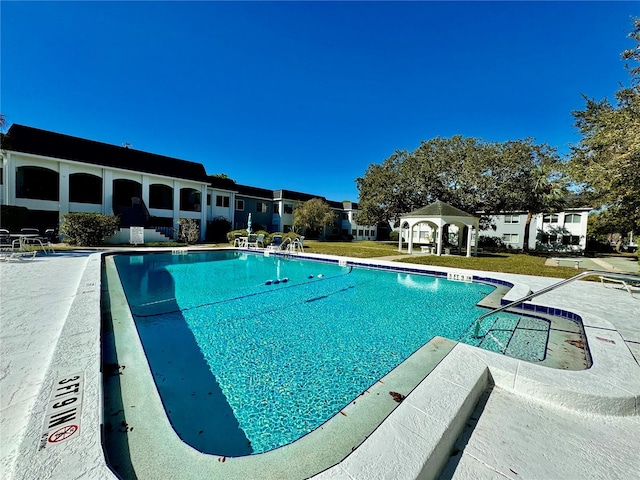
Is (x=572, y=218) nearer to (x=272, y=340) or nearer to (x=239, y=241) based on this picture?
(x=239, y=241)

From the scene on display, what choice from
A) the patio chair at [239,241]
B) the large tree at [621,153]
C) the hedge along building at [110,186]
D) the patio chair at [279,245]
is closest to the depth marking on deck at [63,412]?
the large tree at [621,153]

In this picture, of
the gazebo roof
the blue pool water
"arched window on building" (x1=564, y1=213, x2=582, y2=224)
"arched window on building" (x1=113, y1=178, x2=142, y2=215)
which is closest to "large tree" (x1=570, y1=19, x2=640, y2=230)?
the blue pool water

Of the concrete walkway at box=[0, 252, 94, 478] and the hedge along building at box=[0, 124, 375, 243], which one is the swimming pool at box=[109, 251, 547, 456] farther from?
the hedge along building at box=[0, 124, 375, 243]

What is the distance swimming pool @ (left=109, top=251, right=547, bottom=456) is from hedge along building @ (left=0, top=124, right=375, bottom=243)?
13.4 meters

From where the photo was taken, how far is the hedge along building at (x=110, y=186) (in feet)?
56.9

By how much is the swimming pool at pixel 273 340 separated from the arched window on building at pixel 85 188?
16.8 m

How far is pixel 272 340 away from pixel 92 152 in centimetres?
2420

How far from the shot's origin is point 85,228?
56.2 ft

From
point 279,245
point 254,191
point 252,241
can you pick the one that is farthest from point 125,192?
point 279,245

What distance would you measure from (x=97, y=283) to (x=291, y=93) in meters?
21.2

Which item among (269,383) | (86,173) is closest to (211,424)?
(269,383)

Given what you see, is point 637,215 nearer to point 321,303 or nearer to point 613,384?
point 613,384

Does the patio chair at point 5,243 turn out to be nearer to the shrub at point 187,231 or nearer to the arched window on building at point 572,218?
the shrub at point 187,231

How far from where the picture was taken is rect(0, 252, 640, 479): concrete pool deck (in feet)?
5.75
